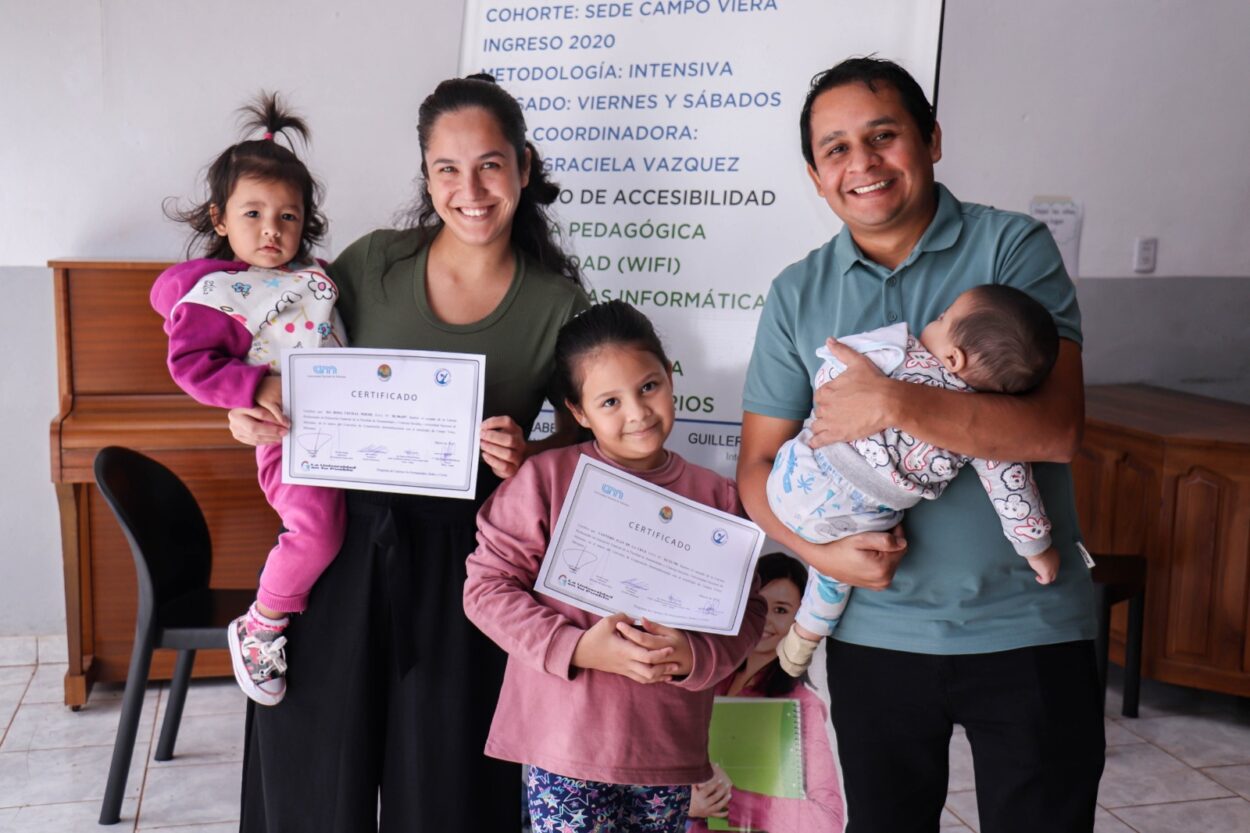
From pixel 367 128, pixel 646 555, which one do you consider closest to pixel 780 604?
pixel 646 555

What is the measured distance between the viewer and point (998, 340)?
4.34 ft

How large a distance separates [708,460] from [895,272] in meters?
1.07

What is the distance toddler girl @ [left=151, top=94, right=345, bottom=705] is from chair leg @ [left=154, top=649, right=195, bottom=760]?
1.30m

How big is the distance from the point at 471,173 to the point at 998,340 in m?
0.86

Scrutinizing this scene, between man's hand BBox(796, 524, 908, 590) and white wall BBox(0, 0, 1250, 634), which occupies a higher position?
white wall BBox(0, 0, 1250, 634)

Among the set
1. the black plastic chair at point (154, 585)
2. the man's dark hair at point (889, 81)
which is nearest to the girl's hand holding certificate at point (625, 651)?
the man's dark hair at point (889, 81)

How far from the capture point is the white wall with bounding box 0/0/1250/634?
3715 millimetres

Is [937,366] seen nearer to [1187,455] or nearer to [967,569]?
[967,569]

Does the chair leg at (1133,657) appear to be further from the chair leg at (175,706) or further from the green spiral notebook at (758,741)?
the chair leg at (175,706)

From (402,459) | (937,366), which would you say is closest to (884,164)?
(937,366)

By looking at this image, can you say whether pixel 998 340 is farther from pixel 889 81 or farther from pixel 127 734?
pixel 127 734
